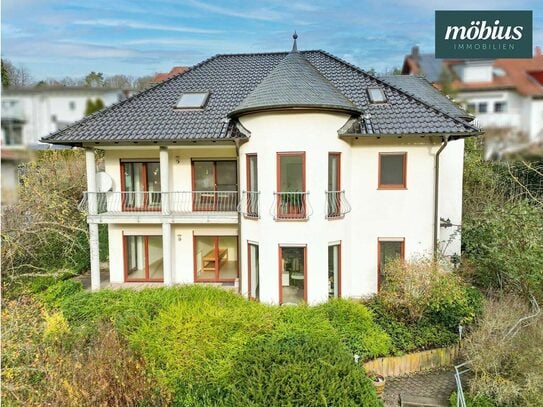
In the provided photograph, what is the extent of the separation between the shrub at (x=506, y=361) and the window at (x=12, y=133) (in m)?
9.07

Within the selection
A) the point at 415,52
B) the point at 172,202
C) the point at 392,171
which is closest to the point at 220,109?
the point at 172,202

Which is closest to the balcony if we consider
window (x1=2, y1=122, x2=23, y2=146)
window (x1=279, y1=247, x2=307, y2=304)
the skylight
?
window (x1=279, y1=247, x2=307, y2=304)

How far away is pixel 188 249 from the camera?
577 inches

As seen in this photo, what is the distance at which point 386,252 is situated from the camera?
12.9 metres

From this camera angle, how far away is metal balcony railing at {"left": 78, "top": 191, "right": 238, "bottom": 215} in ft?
46.0

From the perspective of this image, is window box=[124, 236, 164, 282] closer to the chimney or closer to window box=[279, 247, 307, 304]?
window box=[279, 247, 307, 304]

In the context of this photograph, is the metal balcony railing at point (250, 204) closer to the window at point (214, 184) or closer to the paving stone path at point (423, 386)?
the window at point (214, 184)

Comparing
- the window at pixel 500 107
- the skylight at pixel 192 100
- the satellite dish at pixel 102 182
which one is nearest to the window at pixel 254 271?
the skylight at pixel 192 100

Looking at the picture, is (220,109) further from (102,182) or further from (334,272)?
(334,272)

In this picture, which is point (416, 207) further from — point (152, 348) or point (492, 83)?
point (492, 83)

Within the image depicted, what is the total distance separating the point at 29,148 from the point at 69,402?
6.95 meters

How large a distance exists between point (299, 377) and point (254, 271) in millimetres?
5986

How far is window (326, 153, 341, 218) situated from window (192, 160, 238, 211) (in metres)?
3.78

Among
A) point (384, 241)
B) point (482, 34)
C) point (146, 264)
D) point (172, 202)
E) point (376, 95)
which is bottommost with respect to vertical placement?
point (146, 264)
